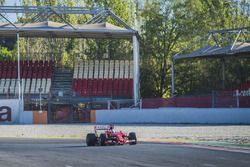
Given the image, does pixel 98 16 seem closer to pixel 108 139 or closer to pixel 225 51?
pixel 225 51

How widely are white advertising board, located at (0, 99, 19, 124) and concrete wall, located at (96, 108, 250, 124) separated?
5929 millimetres

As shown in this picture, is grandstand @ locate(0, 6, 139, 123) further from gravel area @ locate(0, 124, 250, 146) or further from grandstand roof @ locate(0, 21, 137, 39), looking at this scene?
gravel area @ locate(0, 124, 250, 146)

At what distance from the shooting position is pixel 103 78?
5109 centimetres

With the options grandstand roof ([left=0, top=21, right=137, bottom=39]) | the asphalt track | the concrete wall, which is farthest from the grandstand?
the asphalt track

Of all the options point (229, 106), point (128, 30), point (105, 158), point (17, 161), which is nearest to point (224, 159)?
point (105, 158)

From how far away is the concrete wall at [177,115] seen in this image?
3759cm

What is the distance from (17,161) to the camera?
16234 millimetres

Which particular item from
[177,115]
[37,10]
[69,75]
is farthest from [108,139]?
[69,75]

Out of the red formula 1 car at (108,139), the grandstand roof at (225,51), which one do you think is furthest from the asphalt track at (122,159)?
the grandstand roof at (225,51)

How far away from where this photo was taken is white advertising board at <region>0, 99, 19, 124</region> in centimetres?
4456

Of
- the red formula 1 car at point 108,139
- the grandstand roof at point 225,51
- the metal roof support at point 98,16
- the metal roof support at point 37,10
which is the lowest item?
the red formula 1 car at point 108,139

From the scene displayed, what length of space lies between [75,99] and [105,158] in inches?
1182

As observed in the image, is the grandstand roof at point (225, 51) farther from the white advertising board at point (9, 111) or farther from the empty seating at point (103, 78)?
the white advertising board at point (9, 111)

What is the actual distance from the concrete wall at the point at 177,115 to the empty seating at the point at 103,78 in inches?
235
